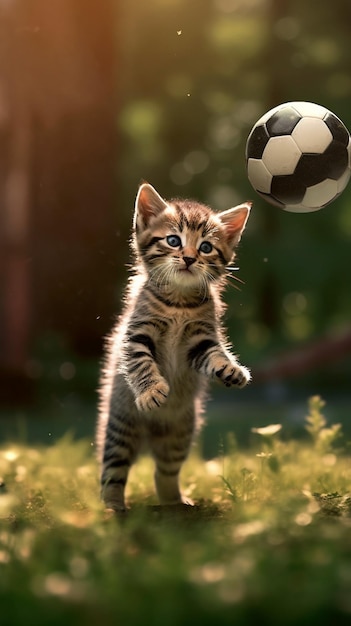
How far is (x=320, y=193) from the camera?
18.3ft

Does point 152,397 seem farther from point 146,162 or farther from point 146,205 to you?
point 146,162

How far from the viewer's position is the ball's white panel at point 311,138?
549cm

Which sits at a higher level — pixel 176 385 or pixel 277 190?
pixel 277 190

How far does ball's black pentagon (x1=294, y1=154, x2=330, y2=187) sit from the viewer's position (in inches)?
216

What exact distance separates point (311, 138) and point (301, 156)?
0.12 m

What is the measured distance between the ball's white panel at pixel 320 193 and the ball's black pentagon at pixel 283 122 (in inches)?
14.1

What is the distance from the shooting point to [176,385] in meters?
5.14

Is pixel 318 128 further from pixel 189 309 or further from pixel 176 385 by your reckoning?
pixel 176 385

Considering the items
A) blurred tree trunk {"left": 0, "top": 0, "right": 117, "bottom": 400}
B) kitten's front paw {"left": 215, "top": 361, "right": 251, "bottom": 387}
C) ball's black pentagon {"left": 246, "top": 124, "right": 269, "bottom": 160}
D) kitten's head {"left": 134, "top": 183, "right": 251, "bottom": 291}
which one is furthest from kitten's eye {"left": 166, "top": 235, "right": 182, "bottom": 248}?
blurred tree trunk {"left": 0, "top": 0, "right": 117, "bottom": 400}

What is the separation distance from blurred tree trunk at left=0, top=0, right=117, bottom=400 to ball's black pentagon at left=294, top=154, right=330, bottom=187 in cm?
451

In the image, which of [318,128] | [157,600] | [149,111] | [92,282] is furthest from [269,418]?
[157,600]

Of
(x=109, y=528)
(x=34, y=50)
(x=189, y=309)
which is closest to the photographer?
(x=109, y=528)

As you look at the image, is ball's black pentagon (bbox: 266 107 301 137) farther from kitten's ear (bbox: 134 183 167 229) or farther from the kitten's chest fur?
the kitten's chest fur

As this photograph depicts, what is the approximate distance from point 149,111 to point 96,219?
13.3ft
